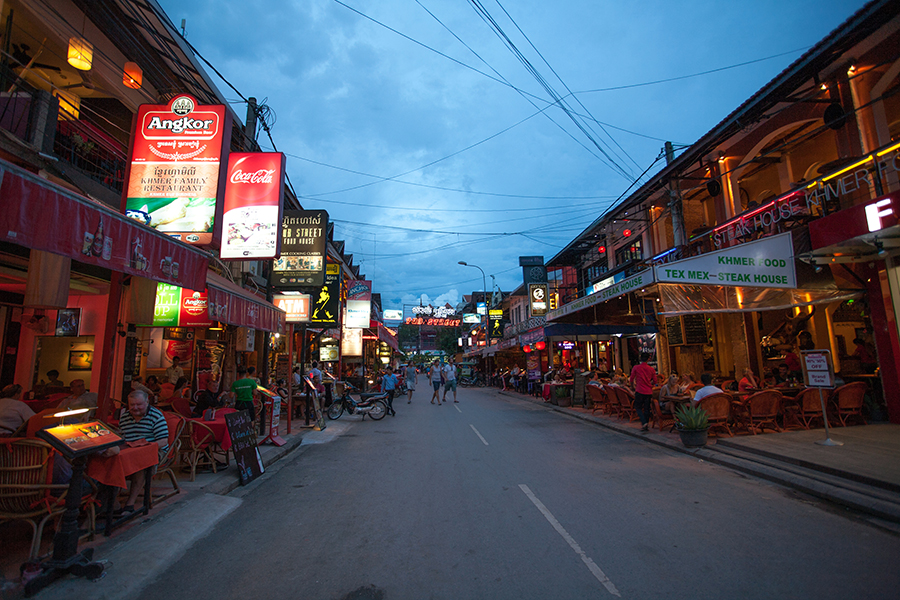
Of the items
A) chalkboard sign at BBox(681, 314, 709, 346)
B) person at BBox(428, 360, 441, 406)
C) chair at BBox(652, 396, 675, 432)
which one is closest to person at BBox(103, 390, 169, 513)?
chair at BBox(652, 396, 675, 432)

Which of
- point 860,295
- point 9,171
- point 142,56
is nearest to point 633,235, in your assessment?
point 860,295

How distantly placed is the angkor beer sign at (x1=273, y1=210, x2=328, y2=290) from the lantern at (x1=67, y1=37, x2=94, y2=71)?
5.93 metres

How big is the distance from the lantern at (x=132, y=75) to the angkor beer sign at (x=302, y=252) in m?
5.08

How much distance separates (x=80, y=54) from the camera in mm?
8609

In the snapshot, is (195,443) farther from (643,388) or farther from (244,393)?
(643,388)

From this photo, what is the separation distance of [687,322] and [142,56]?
1818 centimetres

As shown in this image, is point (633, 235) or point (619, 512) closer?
point (619, 512)

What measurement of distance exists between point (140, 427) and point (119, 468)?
106 centimetres

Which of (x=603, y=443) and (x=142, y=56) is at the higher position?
(x=142, y=56)

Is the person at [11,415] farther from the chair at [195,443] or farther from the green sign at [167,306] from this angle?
the green sign at [167,306]

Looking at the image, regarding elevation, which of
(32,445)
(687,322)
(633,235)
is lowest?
(32,445)

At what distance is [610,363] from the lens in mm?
25938

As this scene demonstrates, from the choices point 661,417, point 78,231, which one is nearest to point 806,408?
point 661,417

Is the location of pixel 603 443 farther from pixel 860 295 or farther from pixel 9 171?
pixel 9 171
